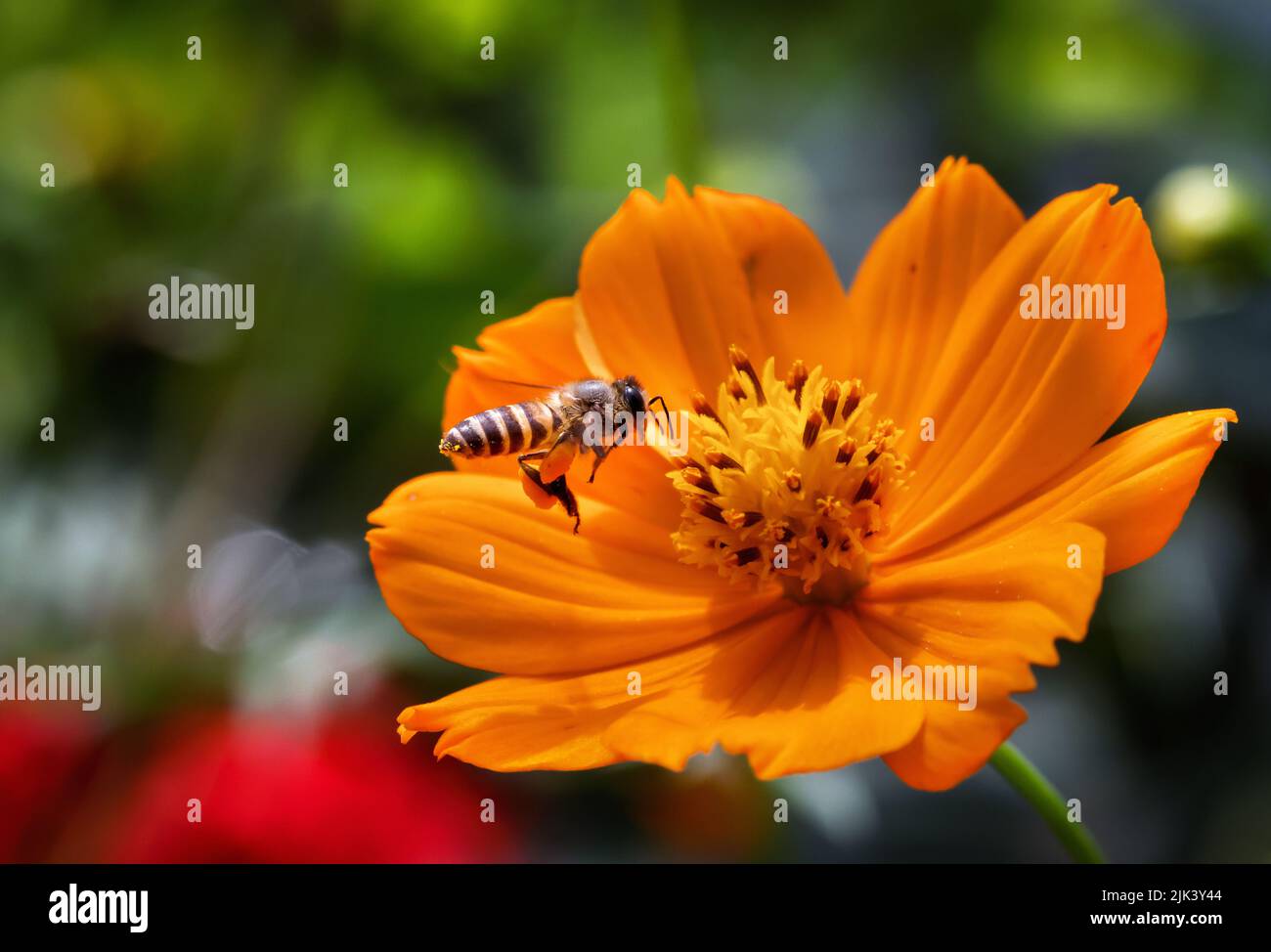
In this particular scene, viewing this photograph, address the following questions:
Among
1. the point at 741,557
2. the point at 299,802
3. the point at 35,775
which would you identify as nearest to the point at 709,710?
the point at 741,557

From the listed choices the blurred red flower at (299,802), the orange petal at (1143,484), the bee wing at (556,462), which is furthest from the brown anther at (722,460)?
the blurred red flower at (299,802)

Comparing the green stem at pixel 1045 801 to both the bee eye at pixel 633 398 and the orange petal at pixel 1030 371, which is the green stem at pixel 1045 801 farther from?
the bee eye at pixel 633 398

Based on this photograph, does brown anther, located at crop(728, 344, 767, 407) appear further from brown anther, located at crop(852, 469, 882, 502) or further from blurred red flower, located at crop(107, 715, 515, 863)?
blurred red flower, located at crop(107, 715, 515, 863)

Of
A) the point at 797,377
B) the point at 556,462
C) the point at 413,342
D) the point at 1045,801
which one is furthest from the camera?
the point at 413,342

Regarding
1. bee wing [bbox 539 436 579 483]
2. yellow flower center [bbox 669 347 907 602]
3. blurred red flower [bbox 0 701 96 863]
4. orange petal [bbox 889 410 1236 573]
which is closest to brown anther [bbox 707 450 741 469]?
yellow flower center [bbox 669 347 907 602]

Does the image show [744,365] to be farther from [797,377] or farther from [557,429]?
[557,429]
